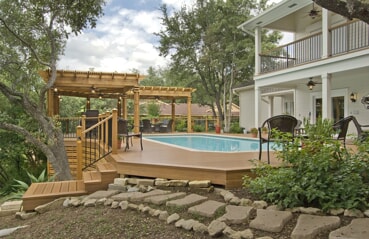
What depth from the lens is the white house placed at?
921cm

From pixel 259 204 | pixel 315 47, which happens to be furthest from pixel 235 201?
pixel 315 47

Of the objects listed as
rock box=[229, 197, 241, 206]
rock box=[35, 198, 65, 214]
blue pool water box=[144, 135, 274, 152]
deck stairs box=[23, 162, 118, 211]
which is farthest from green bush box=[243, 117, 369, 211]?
blue pool water box=[144, 135, 274, 152]

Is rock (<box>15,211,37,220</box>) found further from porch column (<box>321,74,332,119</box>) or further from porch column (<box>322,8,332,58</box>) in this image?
porch column (<box>322,8,332,58</box>)

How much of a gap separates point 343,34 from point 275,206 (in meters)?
8.82

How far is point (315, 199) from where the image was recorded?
3.10 m

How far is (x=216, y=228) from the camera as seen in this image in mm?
2770

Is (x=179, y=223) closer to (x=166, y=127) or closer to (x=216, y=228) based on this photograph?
(x=216, y=228)

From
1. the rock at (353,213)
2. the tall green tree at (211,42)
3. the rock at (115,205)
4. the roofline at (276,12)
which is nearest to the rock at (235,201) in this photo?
the rock at (353,213)

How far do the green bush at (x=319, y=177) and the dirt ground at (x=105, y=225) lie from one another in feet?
0.81

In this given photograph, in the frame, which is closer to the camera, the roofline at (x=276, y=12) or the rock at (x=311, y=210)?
the rock at (x=311, y=210)

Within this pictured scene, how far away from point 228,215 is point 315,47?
9641 mm

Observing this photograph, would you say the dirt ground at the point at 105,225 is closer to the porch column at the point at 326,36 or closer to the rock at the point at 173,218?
the rock at the point at 173,218

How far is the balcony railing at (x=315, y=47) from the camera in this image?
369 inches

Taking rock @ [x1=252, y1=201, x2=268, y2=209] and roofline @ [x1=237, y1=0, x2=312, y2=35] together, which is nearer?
rock @ [x1=252, y1=201, x2=268, y2=209]
